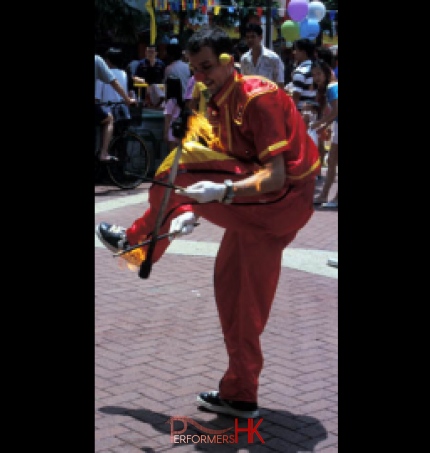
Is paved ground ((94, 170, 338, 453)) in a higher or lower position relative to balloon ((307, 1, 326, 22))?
lower

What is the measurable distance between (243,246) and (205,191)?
51 cm

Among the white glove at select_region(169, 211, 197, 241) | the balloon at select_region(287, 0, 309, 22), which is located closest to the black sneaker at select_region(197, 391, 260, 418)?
the white glove at select_region(169, 211, 197, 241)

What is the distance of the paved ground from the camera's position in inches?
149

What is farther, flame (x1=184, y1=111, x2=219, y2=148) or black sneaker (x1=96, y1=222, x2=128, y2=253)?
black sneaker (x1=96, y1=222, x2=128, y2=253)

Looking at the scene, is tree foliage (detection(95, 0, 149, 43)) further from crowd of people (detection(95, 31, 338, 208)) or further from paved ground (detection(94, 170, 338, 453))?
paved ground (detection(94, 170, 338, 453))

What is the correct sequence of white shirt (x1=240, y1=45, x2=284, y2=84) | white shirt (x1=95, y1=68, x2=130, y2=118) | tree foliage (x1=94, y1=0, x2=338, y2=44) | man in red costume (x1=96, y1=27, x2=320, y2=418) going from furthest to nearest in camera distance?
tree foliage (x1=94, y1=0, x2=338, y2=44), white shirt (x1=95, y1=68, x2=130, y2=118), white shirt (x1=240, y1=45, x2=284, y2=84), man in red costume (x1=96, y1=27, x2=320, y2=418)

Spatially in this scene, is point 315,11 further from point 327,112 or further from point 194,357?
point 194,357

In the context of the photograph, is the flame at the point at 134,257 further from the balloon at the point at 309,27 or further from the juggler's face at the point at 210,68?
the balloon at the point at 309,27

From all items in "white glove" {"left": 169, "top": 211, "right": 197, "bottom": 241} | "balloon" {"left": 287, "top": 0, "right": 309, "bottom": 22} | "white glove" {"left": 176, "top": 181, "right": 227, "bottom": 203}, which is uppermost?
"balloon" {"left": 287, "top": 0, "right": 309, "bottom": 22}

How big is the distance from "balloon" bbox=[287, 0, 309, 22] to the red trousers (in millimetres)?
8998

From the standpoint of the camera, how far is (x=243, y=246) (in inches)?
155

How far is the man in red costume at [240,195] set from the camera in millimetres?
3635
